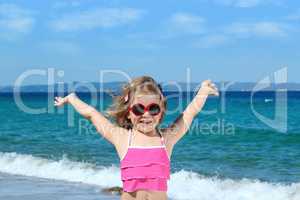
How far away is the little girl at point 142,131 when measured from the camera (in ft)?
12.5

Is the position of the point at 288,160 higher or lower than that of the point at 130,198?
lower

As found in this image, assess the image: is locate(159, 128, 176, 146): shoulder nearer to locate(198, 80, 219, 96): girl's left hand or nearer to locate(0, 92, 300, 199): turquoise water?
locate(198, 80, 219, 96): girl's left hand

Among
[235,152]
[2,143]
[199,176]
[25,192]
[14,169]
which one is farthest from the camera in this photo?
[2,143]

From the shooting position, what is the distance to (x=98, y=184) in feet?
46.4

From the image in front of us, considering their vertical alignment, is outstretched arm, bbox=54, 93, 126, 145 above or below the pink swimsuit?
above

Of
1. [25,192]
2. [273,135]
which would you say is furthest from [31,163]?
[273,135]

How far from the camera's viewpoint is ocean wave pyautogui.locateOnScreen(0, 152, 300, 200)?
12695mm

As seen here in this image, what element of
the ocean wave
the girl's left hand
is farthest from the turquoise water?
the girl's left hand

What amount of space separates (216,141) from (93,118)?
→ 71.0ft

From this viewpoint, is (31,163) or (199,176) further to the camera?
(31,163)

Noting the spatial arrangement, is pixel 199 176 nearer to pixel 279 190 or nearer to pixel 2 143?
pixel 279 190

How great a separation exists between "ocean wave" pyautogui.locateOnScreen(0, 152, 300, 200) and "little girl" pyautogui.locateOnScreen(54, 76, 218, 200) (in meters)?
8.08

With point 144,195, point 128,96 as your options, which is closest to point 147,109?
point 128,96

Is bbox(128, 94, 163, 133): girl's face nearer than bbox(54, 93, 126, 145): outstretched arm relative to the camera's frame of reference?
Yes
